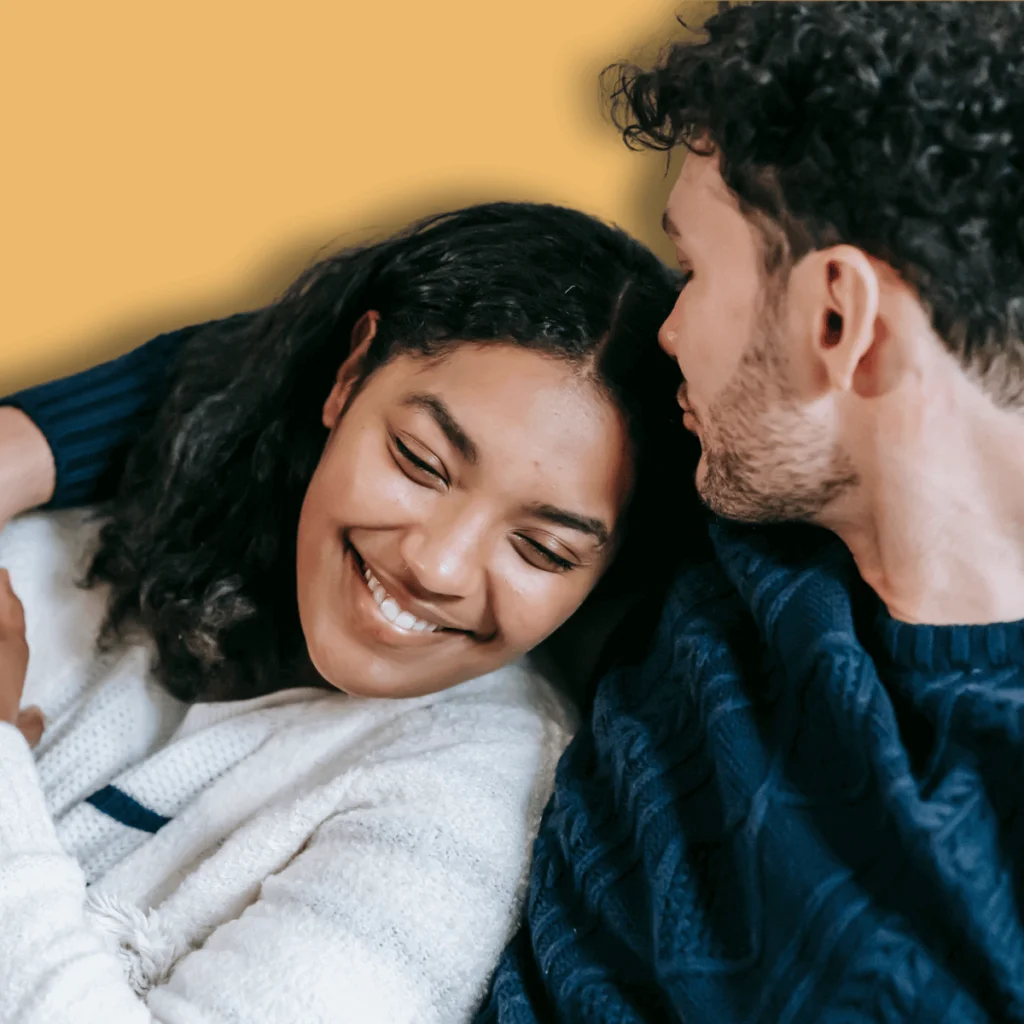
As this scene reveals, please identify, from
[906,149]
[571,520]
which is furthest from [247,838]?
[906,149]

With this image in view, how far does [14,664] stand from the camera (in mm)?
1165

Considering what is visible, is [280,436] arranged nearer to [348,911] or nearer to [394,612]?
[394,612]

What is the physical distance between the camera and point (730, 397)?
932 mm

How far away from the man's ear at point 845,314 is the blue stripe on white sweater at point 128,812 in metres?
0.80

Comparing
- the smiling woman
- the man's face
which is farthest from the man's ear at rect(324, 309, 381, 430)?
the man's face

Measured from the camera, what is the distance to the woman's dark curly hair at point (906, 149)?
81cm

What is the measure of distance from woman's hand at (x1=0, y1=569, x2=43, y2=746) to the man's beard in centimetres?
73

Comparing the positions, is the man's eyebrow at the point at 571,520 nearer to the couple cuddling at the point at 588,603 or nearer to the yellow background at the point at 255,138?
the couple cuddling at the point at 588,603

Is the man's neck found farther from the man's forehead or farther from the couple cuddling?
the man's forehead

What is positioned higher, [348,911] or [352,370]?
[352,370]

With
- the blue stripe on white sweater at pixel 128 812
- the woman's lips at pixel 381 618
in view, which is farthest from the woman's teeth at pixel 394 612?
the blue stripe on white sweater at pixel 128 812

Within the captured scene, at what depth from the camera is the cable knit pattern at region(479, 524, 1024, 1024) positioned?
819 millimetres

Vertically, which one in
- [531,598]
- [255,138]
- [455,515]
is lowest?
[531,598]

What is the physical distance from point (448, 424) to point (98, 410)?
1.68 ft
